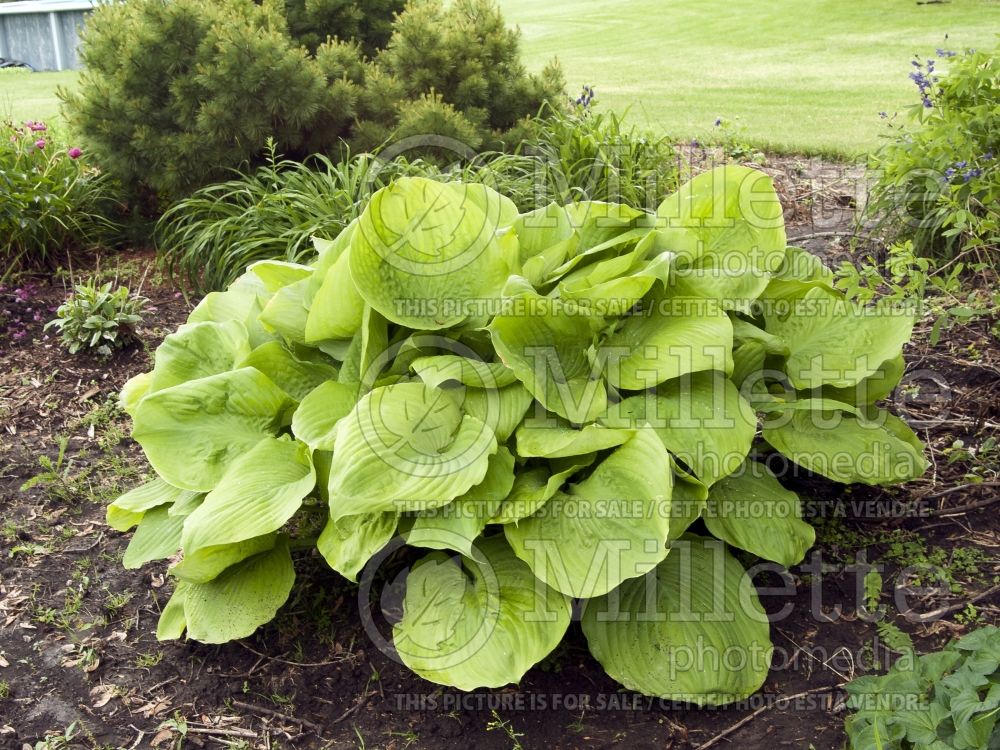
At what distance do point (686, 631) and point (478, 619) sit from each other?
552 millimetres

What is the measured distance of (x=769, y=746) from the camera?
216 cm

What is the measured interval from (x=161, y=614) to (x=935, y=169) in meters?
3.55

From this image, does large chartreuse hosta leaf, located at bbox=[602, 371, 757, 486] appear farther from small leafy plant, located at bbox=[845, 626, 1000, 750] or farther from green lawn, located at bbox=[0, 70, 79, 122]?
green lawn, located at bbox=[0, 70, 79, 122]

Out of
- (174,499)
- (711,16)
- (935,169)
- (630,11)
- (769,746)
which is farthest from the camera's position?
(630,11)

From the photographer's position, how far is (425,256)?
245 cm

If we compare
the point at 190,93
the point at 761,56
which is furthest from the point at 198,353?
the point at 761,56

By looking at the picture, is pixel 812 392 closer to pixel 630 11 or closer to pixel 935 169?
pixel 935 169

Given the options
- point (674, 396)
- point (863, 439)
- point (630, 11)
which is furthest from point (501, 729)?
point (630, 11)

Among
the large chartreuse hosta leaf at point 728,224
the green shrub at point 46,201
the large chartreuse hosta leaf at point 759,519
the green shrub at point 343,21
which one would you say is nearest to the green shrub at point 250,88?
the green shrub at point 343,21

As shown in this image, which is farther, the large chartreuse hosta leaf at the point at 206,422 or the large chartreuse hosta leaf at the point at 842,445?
the large chartreuse hosta leaf at the point at 842,445

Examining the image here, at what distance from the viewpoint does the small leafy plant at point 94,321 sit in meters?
4.22

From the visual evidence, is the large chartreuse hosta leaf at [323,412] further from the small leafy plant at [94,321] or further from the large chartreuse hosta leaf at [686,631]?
the small leafy plant at [94,321]

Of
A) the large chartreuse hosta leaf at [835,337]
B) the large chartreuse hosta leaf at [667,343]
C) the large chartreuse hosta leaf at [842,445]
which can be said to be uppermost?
the large chartreuse hosta leaf at [667,343]

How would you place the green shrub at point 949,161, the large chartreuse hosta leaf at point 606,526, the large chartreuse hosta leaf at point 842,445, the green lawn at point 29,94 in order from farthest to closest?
the green lawn at point 29,94 < the green shrub at point 949,161 < the large chartreuse hosta leaf at point 842,445 < the large chartreuse hosta leaf at point 606,526
